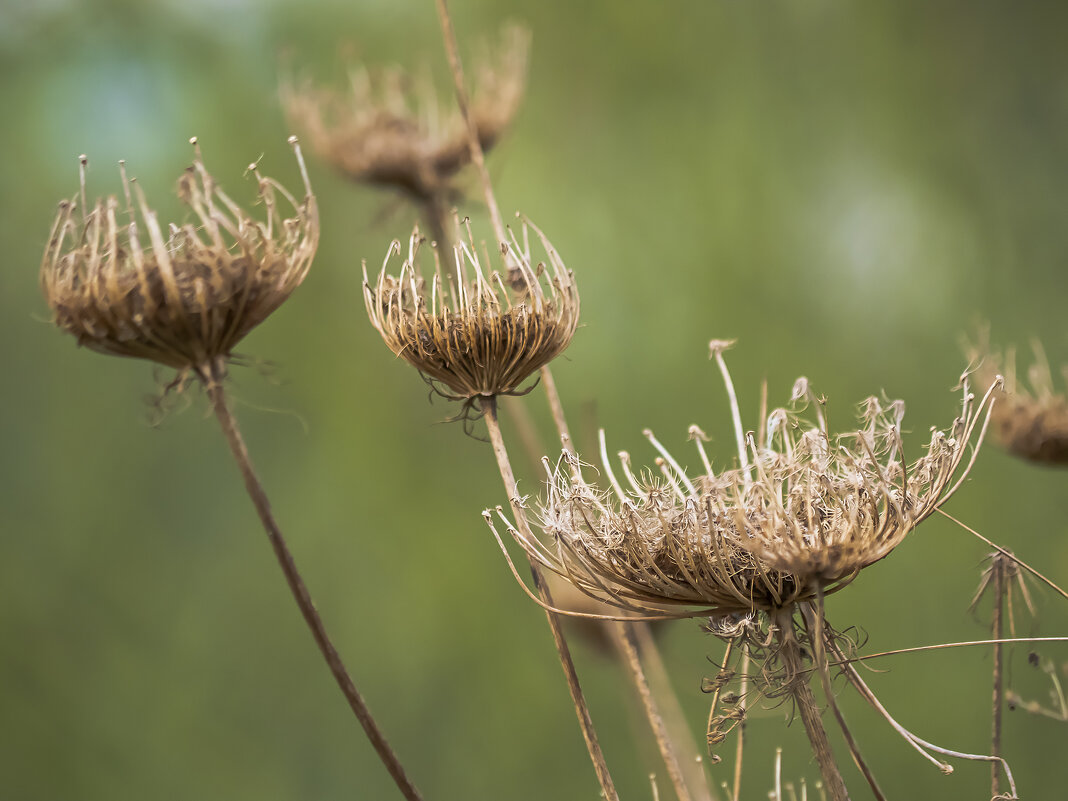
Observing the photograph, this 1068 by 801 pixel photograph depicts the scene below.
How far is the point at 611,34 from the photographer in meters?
3.05

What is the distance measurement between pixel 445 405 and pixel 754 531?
217 centimetres

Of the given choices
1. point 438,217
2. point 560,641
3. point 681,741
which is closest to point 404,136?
point 438,217

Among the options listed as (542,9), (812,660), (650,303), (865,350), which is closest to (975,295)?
(865,350)

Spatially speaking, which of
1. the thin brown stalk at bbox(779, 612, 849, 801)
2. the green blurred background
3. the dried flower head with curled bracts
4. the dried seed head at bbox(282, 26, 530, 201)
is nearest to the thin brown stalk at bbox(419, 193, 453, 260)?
Answer: the dried seed head at bbox(282, 26, 530, 201)

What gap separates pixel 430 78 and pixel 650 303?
0.91 meters

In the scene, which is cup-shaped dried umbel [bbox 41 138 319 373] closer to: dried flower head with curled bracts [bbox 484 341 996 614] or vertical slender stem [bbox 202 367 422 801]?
vertical slender stem [bbox 202 367 422 801]

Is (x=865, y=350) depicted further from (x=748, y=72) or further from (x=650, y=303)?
(x=748, y=72)

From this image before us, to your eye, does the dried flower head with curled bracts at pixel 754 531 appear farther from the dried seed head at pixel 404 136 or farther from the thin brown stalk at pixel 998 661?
the dried seed head at pixel 404 136

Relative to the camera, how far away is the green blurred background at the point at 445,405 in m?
2.78

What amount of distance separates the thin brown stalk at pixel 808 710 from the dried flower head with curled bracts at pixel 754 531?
3cm

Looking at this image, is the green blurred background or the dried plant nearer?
the dried plant

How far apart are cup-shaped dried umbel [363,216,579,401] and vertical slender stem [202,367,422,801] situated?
150mm

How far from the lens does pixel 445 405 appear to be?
9.21ft

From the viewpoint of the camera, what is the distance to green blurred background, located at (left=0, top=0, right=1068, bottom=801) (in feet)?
9.11
